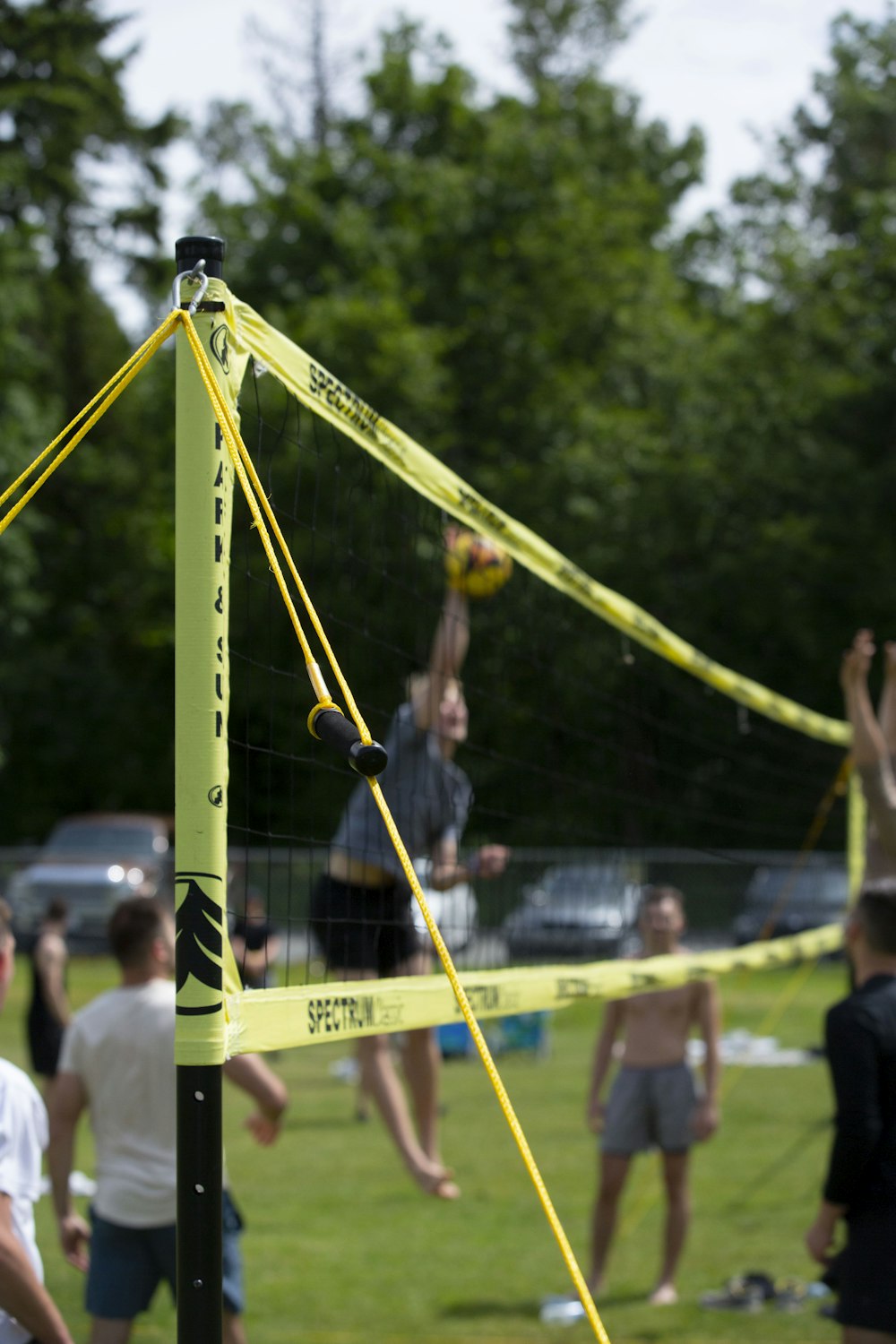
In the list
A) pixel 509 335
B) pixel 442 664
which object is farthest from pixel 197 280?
pixel 509 335

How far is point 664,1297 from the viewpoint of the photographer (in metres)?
7.33

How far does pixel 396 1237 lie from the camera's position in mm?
8680

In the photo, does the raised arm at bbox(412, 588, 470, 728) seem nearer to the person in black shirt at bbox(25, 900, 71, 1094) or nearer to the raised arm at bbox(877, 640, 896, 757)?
the raised arm at bbox(877, 640, 896, 757)

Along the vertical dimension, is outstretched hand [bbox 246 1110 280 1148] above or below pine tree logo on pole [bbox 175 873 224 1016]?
below

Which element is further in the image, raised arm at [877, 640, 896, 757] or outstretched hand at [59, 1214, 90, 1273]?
raised arm at [877, 640, 896, 757]

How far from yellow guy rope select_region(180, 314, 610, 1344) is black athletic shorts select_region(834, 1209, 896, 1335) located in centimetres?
164

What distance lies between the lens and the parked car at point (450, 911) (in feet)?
17.6

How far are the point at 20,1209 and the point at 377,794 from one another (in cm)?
158

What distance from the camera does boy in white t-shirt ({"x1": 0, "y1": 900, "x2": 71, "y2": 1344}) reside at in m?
3.26

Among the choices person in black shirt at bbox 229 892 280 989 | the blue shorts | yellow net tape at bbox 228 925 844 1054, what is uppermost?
person in black shirt at bbox 229 892 280 989

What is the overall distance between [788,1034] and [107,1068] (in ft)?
44.2

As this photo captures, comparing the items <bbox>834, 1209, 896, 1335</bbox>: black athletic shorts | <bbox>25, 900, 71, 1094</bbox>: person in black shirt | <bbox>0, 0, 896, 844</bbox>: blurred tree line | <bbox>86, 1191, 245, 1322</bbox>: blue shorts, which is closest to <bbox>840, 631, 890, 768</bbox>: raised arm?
<bbox>834, 1209, 896, 1335</bbox>: black athletic shorts

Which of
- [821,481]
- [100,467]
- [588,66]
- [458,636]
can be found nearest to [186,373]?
[458,636]

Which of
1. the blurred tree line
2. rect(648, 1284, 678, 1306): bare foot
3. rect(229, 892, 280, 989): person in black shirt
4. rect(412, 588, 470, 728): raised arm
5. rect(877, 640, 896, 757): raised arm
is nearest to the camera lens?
rect(229, 892, 280, 989): person in black shirt
